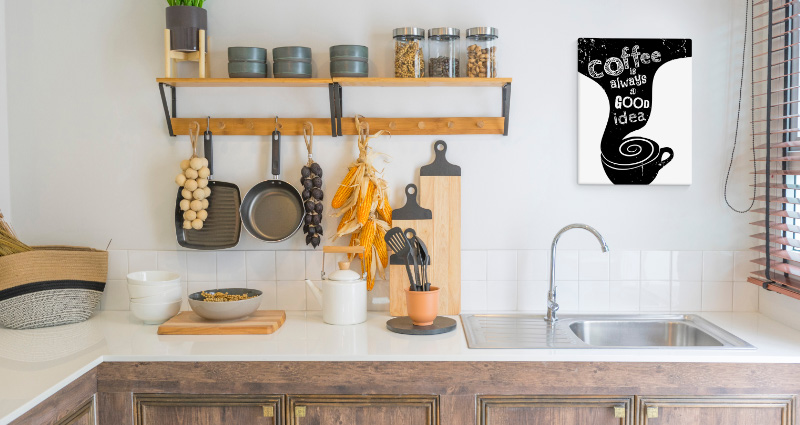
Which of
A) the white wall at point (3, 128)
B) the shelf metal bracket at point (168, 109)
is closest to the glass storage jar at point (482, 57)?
the shelf metal bracket at point (168, 109)

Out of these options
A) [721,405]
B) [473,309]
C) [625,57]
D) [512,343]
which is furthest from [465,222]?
[721,405]

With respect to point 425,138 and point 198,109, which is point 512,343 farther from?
point 198,109

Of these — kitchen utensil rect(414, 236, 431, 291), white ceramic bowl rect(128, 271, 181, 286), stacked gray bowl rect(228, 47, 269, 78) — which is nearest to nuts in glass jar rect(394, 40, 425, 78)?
stacked gray bowl rect(228, 47, 269, 78)

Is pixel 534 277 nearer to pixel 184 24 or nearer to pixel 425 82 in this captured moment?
pixel 425 82

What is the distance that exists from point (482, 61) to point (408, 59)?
286 mm

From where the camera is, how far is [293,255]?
2779 millimetres

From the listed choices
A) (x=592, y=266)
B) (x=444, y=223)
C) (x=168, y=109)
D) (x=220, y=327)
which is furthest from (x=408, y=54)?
(x=220, y=327)

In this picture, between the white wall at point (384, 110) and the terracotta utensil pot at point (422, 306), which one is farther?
the white wall at point (384, 110)

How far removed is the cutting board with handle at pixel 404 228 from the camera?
2697mm

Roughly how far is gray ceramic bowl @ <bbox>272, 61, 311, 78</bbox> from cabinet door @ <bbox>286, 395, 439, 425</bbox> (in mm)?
1200

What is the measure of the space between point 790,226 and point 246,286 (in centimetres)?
208

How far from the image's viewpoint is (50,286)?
2473mm

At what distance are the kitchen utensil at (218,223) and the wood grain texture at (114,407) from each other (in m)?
0.73

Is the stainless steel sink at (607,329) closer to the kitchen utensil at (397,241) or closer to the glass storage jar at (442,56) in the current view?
the kitchen utensil at (397,241)
